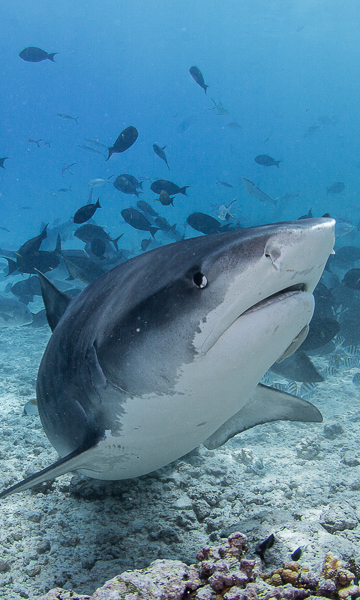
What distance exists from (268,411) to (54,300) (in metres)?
2.06

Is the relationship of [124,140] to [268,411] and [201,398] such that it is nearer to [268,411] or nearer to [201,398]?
[268,411]

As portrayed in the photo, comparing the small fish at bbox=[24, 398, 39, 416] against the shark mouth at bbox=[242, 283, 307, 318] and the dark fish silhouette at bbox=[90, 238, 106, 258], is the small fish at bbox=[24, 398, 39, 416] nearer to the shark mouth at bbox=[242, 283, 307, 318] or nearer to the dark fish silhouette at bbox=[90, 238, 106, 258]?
the shark mouth at bbox=[242, 283, 307, 318]

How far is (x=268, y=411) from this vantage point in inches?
108

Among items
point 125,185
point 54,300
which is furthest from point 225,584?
point 125,185

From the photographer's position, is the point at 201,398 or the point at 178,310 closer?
the point at 178,310

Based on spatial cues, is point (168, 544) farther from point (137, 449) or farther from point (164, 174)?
point (164, 174)

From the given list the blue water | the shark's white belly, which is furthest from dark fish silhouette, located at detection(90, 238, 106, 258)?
the blue water

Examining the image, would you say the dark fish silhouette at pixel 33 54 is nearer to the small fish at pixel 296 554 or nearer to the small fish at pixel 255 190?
the small fish at pixel 255 190

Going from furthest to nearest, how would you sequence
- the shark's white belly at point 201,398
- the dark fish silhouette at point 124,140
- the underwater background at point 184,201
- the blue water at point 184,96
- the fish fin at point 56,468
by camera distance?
the blue water at point 184,96 < the dark fish silhouette at point 124,140 < the underwater background at point 184,201 < the fish fin at point 56,468 < the shark's white belly at point 201,398

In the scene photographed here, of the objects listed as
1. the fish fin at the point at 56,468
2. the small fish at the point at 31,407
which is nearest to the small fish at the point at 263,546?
the fish fin at the point at 56,468

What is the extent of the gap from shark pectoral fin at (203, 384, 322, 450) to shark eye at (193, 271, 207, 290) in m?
1.58

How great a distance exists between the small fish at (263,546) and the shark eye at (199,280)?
4.11 feet

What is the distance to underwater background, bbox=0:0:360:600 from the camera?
2256mm

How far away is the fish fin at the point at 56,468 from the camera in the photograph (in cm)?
187
